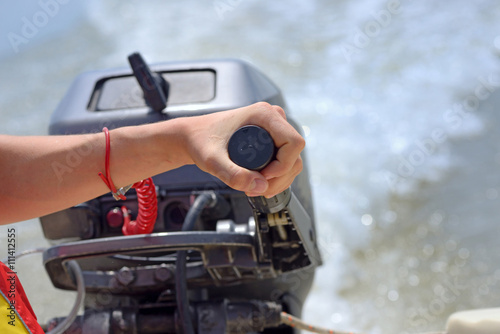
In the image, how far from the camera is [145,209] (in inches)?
62.8

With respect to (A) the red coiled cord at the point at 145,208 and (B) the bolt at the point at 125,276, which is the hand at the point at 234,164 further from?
(B) the bolt at the point at 125,276

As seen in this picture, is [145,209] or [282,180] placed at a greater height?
[145,209]

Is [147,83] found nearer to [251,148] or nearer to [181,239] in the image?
[181,239]

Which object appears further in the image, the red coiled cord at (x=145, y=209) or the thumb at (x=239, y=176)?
the red coiled cord at (x=145, y=209)

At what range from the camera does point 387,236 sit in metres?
3.12

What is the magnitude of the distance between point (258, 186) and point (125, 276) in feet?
2.96

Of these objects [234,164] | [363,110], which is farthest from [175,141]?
[363,110]

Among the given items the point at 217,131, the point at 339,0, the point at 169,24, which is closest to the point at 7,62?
the point at 169,24

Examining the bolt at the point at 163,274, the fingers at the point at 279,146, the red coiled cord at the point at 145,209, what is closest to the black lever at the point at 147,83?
the red coiled cord at the point at 145,209

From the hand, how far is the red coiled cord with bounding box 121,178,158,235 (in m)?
0.62

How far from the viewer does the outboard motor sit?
1462 mm

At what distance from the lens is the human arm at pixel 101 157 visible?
3.01ft

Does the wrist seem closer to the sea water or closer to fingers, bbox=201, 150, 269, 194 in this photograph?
fingers, bbox=201, 150, 269, 194

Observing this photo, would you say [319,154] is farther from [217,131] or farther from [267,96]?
[217,131]
